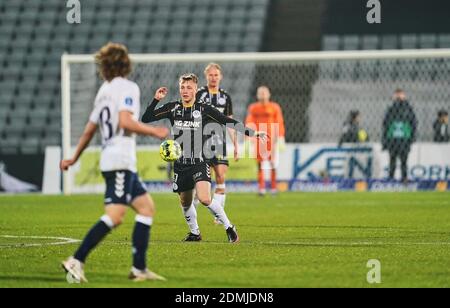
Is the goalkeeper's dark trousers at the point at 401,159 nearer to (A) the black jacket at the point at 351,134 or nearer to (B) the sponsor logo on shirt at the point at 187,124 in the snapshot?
(A) the black jacket at the point at 351,134

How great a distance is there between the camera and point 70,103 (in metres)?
24.8

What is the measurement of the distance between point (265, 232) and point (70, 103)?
12741 millimetres

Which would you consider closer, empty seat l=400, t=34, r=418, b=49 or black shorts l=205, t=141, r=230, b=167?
black shorts l=205, t=141, r=230, b=167

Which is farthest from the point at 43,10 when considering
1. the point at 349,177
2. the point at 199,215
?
the point at 199,215

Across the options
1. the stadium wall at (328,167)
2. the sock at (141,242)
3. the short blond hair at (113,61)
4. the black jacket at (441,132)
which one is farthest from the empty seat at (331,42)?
the sock at (141,242)

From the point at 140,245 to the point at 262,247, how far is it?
2971 mm

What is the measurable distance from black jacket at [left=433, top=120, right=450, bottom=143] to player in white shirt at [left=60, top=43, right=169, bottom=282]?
653 inches

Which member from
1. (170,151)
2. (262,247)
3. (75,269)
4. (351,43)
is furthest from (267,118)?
(75,269)

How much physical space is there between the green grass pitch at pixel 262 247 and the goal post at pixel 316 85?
554 centimetres

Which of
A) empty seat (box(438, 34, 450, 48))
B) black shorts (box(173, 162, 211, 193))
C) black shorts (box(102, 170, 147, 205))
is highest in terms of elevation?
empty seat (box(438, 34, 450, 48))

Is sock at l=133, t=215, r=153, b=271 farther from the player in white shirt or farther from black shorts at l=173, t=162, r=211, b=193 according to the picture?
black shorts at l=173, t=162, r=211, b=193

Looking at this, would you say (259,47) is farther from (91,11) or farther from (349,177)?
(349,177)

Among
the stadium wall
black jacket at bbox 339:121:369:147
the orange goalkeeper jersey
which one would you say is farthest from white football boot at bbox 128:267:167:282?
black jacket at bbox 339:121:369:147

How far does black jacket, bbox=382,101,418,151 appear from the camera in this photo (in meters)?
23.0
